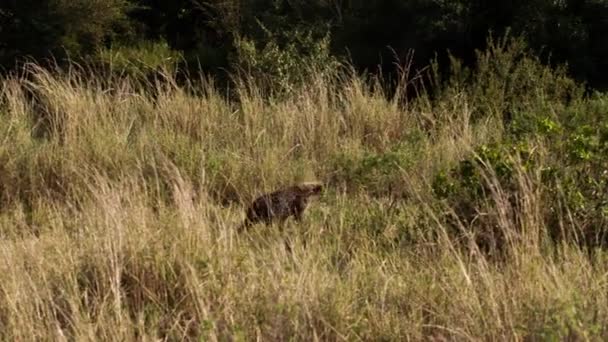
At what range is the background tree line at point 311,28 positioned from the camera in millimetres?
9555

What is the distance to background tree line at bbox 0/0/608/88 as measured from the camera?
955cm

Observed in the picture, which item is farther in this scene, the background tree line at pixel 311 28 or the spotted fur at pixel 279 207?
the background tree line at pixel 311 28

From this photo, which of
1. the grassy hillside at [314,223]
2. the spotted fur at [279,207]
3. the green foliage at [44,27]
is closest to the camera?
the grassy hillside at [314,223]

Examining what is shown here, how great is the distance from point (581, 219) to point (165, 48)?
13.2m

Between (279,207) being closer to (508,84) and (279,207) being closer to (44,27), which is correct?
(508,84)

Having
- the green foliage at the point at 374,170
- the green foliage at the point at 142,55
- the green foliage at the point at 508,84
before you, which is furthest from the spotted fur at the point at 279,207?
the green foliage at the point at 142,55

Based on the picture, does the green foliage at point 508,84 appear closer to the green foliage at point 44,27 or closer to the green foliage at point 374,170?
the green foliage at point 374,170

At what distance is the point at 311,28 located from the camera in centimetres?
1302

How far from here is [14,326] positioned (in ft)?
12.8

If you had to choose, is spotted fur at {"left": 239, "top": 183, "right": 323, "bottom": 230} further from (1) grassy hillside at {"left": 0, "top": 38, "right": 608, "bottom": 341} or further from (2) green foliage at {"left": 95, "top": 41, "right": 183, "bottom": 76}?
(2) green foliage at {"left": 95, "top": 41, "right": 183, "bottom": 76}

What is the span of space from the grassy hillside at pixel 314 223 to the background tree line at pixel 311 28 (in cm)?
140

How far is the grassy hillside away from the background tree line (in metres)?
1.40

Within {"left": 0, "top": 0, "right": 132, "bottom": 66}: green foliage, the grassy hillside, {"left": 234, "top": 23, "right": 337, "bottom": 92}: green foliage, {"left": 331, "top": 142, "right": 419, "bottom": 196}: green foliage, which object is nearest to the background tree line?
{"left": 0, "top": 0, "right": 132, "bottom": 66}: green foliage

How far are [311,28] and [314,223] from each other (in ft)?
26.3
